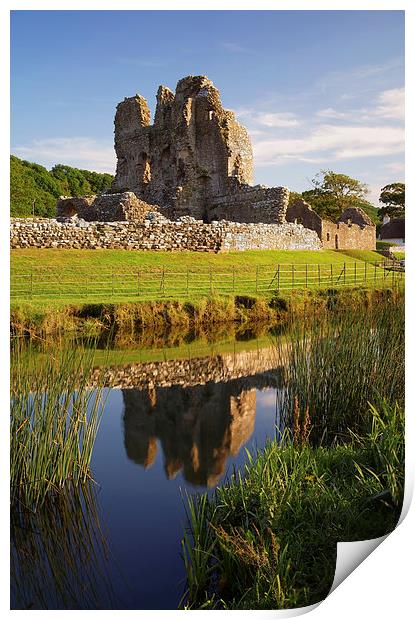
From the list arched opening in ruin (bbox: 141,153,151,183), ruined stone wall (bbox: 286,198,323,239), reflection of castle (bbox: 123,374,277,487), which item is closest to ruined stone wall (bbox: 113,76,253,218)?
arched opening in ruin (bbox: 141,153,151,183)

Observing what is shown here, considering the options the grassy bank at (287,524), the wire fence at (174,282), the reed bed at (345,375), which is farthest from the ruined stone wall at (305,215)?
the grassy bank at (287,524)

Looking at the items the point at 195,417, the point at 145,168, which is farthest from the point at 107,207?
the point at 195,417

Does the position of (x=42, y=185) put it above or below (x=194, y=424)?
above

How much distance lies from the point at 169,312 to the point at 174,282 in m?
2.70

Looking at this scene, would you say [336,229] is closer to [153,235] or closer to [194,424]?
[153,235]

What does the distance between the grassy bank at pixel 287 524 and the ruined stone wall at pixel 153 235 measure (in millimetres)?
11820

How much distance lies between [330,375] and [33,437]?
3.11 m

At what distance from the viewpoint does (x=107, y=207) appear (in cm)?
2239

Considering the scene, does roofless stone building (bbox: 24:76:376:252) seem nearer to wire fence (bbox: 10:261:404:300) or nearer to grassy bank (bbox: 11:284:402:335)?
wire fence (bbox: 10:261:404:300)

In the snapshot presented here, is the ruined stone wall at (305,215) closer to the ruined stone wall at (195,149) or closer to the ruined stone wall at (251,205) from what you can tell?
the ruined stone wall at (195,149)

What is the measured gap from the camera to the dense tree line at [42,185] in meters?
29.6

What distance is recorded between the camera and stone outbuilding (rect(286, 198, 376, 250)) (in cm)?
2748

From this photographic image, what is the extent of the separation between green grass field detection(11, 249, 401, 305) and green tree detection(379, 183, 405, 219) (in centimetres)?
1209
